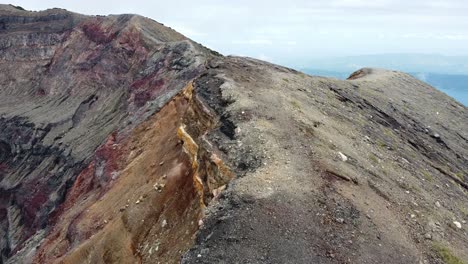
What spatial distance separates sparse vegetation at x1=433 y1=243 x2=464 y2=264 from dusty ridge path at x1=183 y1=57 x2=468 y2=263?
0.06 m

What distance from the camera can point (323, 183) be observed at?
49.4ft

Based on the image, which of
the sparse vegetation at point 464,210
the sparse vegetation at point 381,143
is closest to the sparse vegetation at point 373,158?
the sparse vegetation at point 381,143

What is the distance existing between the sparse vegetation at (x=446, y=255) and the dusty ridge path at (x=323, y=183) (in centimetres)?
6

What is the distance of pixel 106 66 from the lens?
60.8m

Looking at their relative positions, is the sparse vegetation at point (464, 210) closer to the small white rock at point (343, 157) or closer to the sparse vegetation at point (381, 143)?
the sparse vegetation at point (381, 143)

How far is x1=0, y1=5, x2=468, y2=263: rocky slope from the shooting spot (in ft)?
43.5

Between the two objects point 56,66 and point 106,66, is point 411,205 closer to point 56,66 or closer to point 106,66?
point 106,66

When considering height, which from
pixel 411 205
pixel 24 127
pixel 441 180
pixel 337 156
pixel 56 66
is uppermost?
pixel 337 156

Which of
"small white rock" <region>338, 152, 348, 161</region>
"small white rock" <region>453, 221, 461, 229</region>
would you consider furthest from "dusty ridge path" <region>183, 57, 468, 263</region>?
"small white rock" <region>453, 221, 461, 229</region>

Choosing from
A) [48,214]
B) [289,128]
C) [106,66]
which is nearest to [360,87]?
[289,128]

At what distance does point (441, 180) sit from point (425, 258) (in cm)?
801

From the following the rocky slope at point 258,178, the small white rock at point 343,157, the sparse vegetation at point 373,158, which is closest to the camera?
the rocky slope at point 258,178

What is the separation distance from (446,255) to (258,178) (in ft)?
18.4

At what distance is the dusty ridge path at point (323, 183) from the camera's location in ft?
41.8
